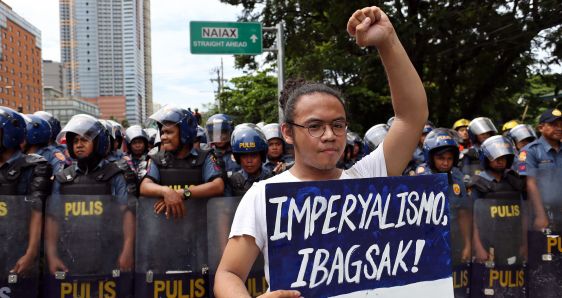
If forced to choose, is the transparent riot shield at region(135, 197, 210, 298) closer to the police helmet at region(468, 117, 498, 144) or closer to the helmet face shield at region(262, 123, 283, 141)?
the helmet face shield at region(262, 123, 283, 141)

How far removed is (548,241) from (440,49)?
944 cm

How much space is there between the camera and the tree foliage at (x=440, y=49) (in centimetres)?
1254

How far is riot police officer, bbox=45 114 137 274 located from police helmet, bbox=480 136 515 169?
353cm

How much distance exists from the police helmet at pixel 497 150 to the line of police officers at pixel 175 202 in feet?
0.04

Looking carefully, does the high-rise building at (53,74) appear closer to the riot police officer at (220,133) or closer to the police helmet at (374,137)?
the riot police officer at (220,133)

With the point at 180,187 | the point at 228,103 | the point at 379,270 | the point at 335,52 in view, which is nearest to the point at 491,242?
the point at 180,187

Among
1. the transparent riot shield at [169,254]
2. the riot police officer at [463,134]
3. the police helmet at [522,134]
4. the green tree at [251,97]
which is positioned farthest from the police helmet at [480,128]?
the green tree at [251,97]

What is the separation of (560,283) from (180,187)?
340 centimetres

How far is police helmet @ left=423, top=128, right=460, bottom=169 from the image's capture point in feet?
18.8

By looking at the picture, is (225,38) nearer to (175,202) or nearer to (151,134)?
(151,134)

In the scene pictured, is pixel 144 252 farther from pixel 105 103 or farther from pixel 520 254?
pixel 105 103

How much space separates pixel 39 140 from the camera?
21.7ft

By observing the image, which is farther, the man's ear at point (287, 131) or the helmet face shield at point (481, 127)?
the helmet face shield at point (481, 127)

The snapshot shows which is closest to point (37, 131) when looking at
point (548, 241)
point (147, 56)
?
point (548, 241)
